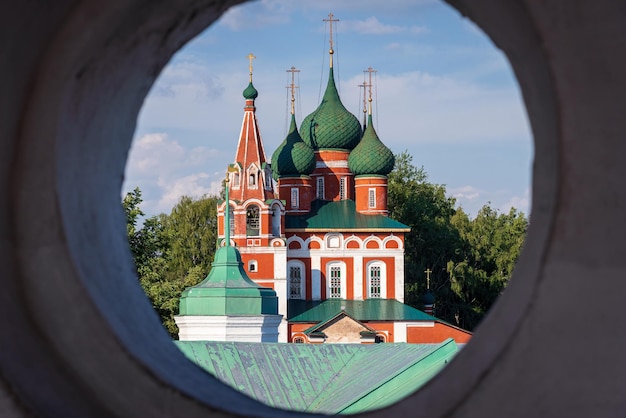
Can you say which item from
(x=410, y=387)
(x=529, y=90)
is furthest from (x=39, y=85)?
(x=410, y=387)

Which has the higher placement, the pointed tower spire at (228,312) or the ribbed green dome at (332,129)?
the ribbed green dome at (332,129)

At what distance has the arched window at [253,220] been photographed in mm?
40750

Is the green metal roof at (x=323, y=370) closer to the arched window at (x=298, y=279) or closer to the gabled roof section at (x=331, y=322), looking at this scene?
the gabled roof section at (x=331, y=322)

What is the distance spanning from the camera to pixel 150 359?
1995 millimetres

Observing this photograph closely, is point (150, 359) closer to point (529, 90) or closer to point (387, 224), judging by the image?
point (529, 90)

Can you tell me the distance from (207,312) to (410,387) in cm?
1455

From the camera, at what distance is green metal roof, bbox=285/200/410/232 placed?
41.7m

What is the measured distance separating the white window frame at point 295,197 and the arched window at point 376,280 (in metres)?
3.51

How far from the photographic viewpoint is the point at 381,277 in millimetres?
41844

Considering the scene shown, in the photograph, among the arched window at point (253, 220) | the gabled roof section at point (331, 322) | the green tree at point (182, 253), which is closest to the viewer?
the green tree at point (182, 253)

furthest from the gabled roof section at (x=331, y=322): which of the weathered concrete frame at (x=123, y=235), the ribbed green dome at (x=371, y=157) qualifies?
the weathered concrete frame at (x=123, y=235)

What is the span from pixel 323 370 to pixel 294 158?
32505 mm

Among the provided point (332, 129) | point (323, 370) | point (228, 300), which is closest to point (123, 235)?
point (323, 370)

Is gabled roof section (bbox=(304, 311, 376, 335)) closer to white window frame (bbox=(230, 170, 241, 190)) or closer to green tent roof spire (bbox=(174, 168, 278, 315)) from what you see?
white window frame (bbox=(230, 170, 241, 190))
